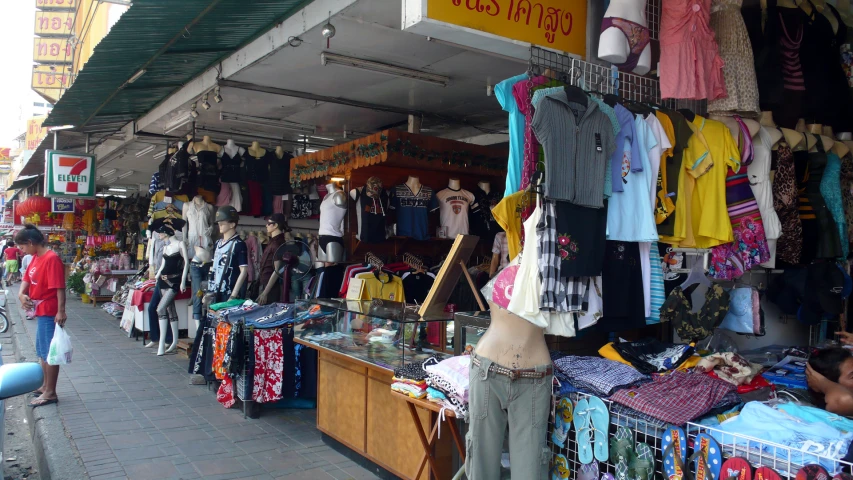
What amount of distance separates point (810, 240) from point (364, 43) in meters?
4.09

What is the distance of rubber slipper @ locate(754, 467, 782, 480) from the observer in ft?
7.46

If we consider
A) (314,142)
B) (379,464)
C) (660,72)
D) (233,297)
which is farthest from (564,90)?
(314,142)

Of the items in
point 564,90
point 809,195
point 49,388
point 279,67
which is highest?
point 279,67

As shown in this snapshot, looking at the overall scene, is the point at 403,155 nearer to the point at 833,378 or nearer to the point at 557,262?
the point at 557,262

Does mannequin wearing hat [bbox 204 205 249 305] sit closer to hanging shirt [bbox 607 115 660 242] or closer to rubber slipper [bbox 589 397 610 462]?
hanging shirt [bbox 607 115 660 242]

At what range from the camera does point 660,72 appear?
12.5 ft

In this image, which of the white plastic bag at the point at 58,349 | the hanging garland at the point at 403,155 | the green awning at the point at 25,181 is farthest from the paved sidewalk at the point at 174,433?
the green awning at the point at 25,181

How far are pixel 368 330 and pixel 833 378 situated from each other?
3185mm

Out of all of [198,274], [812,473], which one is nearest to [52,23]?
[198,274]

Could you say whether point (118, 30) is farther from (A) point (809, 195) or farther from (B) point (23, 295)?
(A) point (809, 195)

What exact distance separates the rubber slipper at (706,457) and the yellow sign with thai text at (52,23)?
20350mm

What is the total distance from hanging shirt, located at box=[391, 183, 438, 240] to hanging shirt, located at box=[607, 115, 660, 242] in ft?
16.0

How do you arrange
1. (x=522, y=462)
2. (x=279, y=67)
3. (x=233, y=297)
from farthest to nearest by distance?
(x=233, y=297), (x=279, y=67), (x=522, y=462)

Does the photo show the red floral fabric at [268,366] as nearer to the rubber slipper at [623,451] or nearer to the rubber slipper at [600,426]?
the rubber slipper at [600,426]
